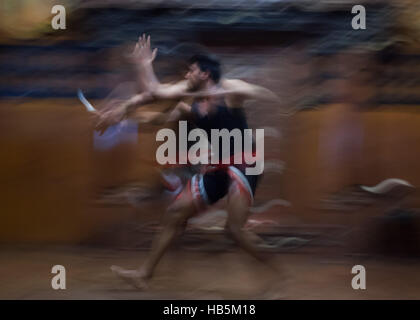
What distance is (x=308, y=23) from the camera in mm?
6160

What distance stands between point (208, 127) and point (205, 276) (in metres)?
1.52

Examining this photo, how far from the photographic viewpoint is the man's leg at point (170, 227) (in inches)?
189

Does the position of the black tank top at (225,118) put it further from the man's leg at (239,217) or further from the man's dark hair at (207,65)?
the man's leg at (239,217)

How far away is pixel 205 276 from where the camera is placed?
5734 mm

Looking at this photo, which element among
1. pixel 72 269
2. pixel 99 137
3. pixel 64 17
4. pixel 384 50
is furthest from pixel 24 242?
pixel 384 50

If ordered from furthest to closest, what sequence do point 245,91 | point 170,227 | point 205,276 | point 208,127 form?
1. point 205,276
2. point 208,127
3. point 170,227
4. point 245,91

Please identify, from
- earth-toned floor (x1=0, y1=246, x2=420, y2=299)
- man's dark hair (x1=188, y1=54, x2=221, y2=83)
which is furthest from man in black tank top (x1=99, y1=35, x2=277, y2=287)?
earth-toned floor (x1=0, y1=246, x2=420, y2=299)

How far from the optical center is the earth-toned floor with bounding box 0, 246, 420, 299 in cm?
517

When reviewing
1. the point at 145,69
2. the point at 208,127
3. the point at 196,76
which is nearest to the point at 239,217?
the point at 208,127

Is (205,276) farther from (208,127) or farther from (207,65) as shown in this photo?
(207,65)

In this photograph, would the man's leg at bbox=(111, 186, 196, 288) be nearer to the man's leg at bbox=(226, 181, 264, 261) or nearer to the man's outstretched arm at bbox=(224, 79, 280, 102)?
the man's leg at bbox=(226, 181, 264, 261)

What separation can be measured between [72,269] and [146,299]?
1.15 metres

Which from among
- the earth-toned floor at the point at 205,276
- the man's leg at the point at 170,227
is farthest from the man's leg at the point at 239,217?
the earth-toned floor at the point at 205,276
